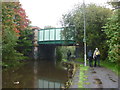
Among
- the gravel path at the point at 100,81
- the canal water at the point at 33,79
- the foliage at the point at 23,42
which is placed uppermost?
the foliage at the point at 23,42

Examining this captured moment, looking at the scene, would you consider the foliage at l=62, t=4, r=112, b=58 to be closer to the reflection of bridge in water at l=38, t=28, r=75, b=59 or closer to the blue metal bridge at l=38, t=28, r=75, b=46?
the reflection of bridge in water at l=38, t=28, r=75, b=59

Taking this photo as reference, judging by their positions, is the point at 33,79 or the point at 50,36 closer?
the point at 33,79

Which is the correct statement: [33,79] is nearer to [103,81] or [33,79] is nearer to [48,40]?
[103,81]

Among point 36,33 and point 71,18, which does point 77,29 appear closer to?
point 71,18

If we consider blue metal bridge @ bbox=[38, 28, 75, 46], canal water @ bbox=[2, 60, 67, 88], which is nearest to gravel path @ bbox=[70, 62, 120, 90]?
canal water @ bbox=[2, 60, 67, 88]

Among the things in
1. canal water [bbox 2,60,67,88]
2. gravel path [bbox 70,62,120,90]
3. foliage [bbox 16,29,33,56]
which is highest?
foliage [bbox 16,29,33,56]

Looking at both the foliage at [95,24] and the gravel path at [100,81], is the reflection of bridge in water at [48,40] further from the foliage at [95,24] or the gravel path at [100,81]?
the gravel path at [100,81]

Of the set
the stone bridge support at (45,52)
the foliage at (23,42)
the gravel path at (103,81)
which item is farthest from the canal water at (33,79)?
the stone bridge support at (45,52)

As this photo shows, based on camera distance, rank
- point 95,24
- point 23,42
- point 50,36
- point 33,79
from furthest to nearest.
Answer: point 50,36 → point 23,42 → point 95,24 → point 33,79

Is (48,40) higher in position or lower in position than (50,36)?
lower

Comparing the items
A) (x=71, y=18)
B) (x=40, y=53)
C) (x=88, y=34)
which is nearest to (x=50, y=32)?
(x=40, y=53)

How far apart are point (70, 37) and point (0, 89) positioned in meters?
16.3

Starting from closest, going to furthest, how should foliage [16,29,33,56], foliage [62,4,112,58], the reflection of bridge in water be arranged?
foliage [62,4,112,58], foliage [16,29,33,56], the reflection of bridge in water

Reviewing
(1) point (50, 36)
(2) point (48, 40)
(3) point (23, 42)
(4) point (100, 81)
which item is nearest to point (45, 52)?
(2) point (48, 40)
